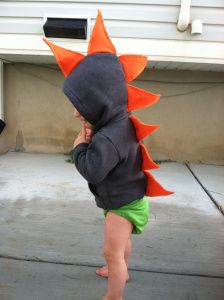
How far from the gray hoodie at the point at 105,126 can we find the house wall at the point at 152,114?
387 cm

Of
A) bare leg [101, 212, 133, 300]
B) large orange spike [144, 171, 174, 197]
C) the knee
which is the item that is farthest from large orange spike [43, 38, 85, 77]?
the knee

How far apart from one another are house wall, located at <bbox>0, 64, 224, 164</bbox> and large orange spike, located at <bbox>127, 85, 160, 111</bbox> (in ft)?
12.5

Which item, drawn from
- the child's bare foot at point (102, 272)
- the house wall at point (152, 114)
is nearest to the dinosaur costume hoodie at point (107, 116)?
the child's bare foot at point (102, 272)

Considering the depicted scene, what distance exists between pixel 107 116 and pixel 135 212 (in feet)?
1.70

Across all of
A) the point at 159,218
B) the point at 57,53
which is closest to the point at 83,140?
the point at 57,53

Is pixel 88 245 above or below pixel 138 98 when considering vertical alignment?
below

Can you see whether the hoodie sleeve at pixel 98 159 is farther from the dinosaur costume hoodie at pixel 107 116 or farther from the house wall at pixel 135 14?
the house wall at pixel 135 14

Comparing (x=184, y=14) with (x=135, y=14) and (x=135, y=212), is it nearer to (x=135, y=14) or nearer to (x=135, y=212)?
(x=135, y=14)

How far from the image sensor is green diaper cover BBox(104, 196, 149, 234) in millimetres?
1852

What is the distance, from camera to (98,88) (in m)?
1.66

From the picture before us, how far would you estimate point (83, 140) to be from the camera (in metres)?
1.84

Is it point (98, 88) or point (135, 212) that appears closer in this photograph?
point (98, 88)

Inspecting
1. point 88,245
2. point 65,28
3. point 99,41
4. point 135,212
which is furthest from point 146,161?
point 65,28

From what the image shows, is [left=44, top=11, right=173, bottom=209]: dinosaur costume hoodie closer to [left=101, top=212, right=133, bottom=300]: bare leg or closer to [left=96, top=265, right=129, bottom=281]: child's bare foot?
[left=101, top=212, right=133, bottom=300]: bare leg
